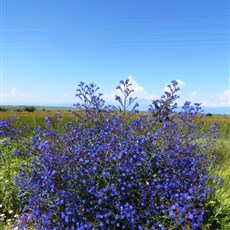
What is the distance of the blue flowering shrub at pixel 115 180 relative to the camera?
11.7 feet

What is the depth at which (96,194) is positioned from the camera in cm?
346

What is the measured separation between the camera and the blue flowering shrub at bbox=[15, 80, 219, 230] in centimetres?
357

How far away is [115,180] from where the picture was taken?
365cm

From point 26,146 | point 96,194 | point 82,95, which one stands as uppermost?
point 82,95

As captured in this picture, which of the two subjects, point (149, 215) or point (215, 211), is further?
point (215, 211)

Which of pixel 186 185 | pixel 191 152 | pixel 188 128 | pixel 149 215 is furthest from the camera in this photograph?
pixel 188 128

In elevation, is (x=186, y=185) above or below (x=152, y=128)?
below

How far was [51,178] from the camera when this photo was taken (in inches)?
145

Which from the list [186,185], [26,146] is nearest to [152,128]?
[186,185]

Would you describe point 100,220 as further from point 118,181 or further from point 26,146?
point 26,146

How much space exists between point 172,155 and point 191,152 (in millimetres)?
389

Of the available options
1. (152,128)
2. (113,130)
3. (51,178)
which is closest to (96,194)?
(51,178)

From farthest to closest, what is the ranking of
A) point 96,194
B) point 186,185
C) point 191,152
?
point 191,152
point 186,185
point 96,194

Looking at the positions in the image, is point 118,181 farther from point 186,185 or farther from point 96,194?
point 186,185
